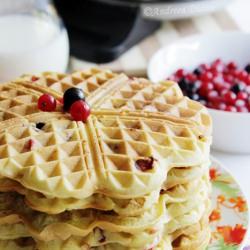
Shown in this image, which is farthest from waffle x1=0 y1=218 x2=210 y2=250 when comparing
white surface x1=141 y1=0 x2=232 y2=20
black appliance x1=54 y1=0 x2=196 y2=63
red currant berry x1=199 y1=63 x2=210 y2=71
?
white surface x1=141 y1=0 x2=232 y2=20

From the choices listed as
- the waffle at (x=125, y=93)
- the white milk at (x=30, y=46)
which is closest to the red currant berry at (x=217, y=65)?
the white milk at (x=30, y=46)

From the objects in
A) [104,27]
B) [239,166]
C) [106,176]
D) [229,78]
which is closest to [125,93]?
[106,176]

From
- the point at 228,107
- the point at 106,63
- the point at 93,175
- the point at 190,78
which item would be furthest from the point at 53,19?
the point at 93,175

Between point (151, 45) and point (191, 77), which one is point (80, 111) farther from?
point (151, 45)

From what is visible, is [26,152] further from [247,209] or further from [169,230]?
[247,209]

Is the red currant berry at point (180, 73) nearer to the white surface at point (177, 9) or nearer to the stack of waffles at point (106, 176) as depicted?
the white surface at point (177, 9)

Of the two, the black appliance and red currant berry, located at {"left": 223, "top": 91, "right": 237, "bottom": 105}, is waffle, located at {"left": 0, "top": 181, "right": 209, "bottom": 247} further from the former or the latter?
the black appliance
